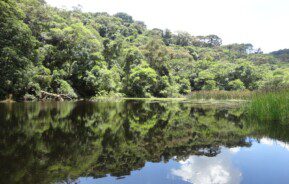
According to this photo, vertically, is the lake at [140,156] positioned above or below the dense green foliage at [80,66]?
below

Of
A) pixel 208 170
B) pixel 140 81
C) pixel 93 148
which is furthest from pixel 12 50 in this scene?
pixel 208 170

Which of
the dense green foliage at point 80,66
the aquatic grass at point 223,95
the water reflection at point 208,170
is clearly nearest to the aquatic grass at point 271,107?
the dense green foliage at point 80,66

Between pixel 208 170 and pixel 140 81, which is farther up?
pixel 140 81

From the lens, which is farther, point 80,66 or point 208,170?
point 80,66

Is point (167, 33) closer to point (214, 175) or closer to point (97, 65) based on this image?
point (97, 65)

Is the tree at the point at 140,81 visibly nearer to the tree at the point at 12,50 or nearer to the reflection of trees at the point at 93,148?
the tree at the point at 12,50

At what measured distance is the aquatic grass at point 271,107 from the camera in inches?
395

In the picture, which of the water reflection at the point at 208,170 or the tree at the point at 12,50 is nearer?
the water reflection at the point at 208,170

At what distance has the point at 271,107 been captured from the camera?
10.6 meters

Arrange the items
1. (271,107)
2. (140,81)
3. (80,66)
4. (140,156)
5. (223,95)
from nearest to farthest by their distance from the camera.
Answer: (140,156), (271,107), (223,95), (80,66), (140,81)

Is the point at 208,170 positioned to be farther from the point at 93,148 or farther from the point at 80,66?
the point at 80,66

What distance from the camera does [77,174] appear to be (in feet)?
13.2

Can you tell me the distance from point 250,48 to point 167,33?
35305mm

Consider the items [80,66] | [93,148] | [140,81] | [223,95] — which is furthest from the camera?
[140,81]
